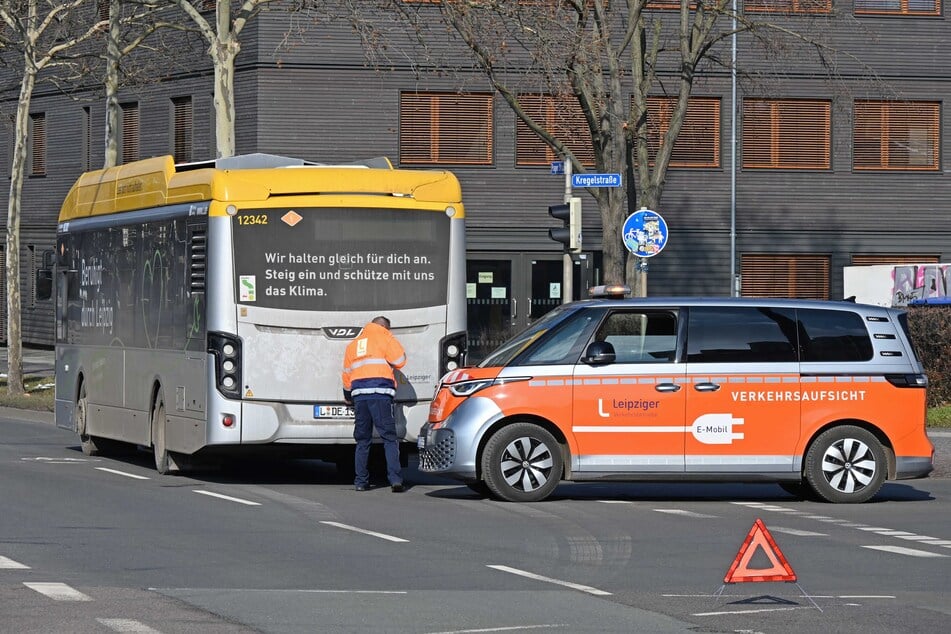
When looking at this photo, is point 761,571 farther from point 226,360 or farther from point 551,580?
point 226,360

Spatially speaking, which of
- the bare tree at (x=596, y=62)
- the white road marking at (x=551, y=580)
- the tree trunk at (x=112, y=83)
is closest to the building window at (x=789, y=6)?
the bare tree at (x=596, y=62)

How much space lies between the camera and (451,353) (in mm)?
17828

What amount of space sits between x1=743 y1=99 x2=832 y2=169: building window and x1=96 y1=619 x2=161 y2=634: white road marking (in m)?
32.0

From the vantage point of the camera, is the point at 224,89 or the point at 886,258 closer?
the point at 224,89

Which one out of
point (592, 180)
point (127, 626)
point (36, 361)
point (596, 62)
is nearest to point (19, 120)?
point (36, 361)

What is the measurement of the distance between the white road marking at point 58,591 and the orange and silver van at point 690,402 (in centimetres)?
605

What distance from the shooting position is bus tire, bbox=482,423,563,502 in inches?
631

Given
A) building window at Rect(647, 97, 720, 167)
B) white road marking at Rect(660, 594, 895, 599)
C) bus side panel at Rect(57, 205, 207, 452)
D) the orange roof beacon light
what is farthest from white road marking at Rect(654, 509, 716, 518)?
building window at Rect(647, 97, 720, 167)

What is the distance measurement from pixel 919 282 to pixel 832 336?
1766 centimetres

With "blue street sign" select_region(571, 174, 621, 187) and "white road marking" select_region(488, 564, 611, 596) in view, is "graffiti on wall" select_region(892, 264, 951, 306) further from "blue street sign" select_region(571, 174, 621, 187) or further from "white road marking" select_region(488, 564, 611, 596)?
"white road marking" select_region(488, 564, 611, 596)

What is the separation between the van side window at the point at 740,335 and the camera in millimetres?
16203

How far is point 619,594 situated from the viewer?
1028cm

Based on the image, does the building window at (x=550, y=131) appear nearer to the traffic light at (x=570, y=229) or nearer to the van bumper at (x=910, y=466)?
the traffic light at (x=570, y=229)

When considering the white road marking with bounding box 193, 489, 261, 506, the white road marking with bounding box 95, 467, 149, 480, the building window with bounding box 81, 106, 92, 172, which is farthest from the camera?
the building window with bounding box 81, 106, 92, 172
